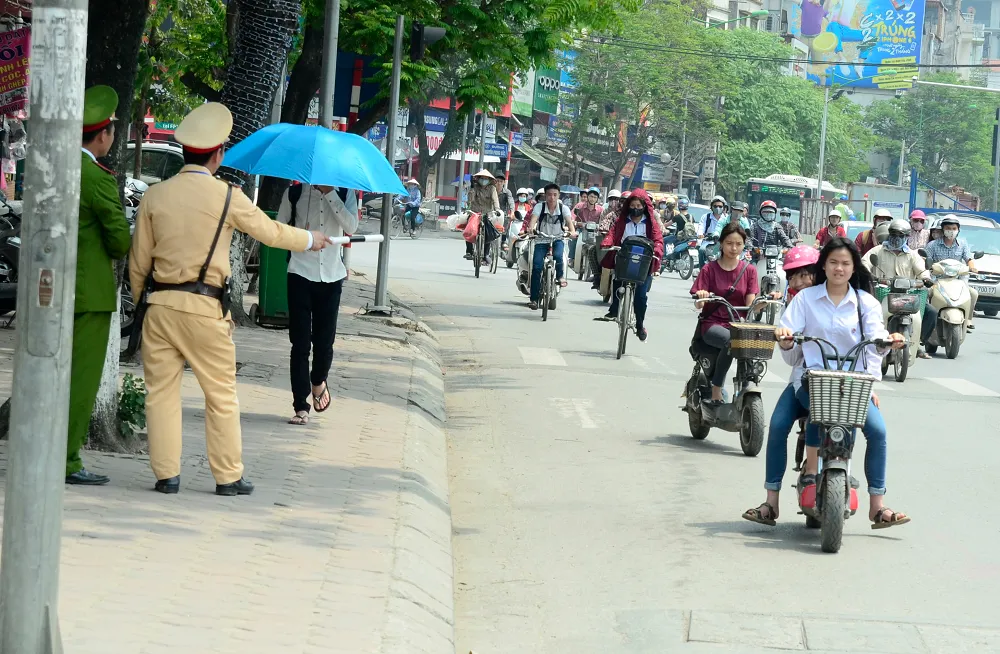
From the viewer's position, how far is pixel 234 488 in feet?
23.4

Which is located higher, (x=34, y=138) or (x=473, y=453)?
(x=34, y=138)

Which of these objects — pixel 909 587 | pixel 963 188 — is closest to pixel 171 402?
pixel 909 587

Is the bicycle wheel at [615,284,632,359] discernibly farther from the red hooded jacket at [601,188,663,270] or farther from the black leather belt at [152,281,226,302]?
the black leather belt at [152,281,226,302]

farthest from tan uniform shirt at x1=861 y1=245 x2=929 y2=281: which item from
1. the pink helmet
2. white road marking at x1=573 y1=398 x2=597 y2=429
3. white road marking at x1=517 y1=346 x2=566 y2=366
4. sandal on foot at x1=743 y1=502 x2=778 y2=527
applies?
sandal on foot at x1=743 y1=502 x2=778 y2=527

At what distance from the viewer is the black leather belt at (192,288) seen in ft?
22.5

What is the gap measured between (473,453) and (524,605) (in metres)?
3.75

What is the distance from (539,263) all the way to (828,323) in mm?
13059

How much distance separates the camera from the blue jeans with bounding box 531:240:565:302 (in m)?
20.6

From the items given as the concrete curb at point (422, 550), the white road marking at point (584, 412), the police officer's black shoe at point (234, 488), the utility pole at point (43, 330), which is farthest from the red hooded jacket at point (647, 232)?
the utility pole at point (43, 330)

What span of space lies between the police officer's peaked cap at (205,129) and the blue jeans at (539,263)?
44.9ft

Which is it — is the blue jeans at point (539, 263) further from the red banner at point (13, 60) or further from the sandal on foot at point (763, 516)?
the sandal on foot at point (763, 516)

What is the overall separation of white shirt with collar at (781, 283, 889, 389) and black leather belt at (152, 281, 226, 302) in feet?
9.30

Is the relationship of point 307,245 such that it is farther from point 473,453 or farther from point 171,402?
point 473,453

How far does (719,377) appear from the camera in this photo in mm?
10523
